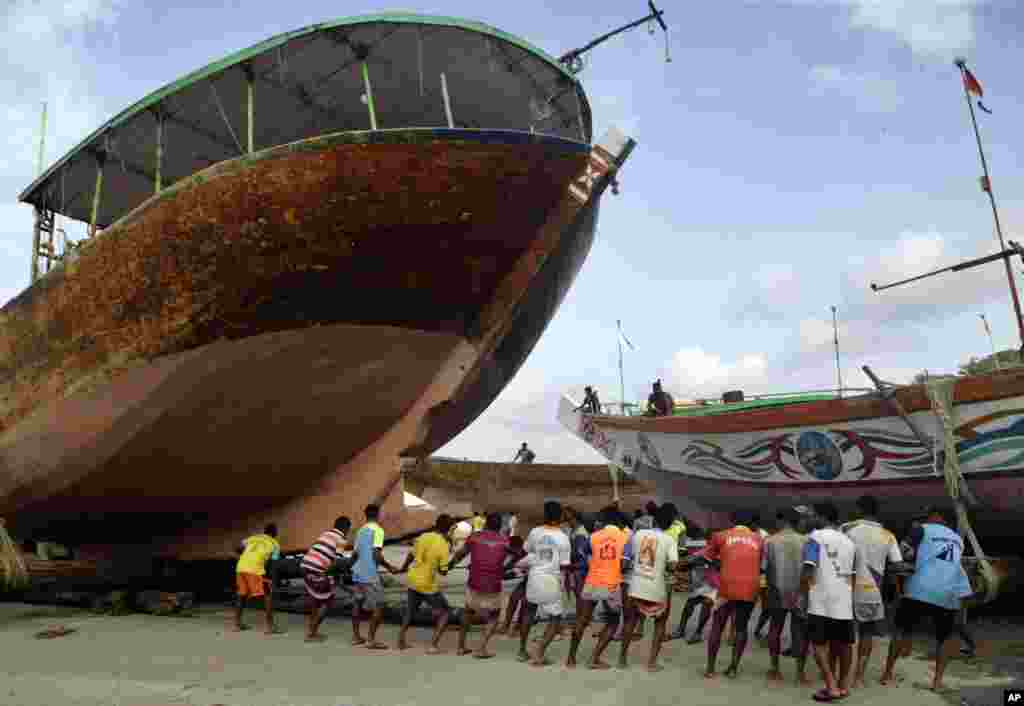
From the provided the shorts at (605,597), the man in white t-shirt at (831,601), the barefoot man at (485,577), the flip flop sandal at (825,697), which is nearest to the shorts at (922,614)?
the man in white t-shirt at (831,601)

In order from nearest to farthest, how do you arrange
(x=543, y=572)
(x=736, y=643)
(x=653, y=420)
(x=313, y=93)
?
(x=736, y=643)
(x=543, y=572)
(x=313, y=93)
(x=653, y=420)

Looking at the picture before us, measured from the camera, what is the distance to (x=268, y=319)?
22.9 feet

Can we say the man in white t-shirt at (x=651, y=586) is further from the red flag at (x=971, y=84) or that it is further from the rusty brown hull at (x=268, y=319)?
the red flag at (x=971, y=84)

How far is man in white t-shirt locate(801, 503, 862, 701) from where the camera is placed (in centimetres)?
444

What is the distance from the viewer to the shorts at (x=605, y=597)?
527 centimetres

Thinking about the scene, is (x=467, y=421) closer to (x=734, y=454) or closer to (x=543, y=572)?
(x=734, y=454)

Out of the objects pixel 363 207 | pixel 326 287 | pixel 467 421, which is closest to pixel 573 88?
pixel 363 207

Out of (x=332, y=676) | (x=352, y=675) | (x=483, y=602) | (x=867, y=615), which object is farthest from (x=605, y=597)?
(x=332, y=676)

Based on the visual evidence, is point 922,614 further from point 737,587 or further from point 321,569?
point 321,569

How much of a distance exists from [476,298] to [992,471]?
5.53 m

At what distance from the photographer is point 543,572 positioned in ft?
17.8

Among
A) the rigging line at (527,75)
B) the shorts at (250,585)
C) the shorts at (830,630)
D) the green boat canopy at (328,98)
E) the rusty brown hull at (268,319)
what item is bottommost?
the shorts at (830,630)

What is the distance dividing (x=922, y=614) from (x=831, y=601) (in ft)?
2.73

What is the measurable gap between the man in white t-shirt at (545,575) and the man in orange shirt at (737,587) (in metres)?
1.15
